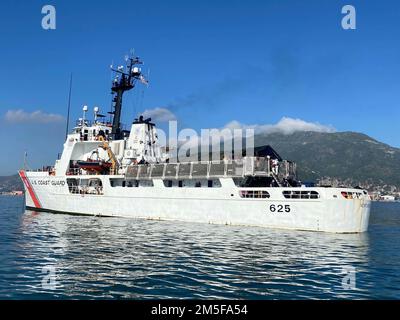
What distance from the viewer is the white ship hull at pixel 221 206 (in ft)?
95.3

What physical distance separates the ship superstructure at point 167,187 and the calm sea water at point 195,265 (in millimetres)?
2596

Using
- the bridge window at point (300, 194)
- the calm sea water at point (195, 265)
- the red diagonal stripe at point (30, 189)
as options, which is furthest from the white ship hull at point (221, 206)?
the red diagonal stripe at point (30, 189)

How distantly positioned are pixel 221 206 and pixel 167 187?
6284mm

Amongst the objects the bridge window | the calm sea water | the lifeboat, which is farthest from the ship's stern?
the lifeboat

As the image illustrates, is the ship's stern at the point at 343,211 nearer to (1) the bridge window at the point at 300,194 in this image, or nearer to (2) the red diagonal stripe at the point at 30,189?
(1) the bridge window at the point at 300,194

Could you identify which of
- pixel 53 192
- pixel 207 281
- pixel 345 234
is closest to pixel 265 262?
pixel 207 281

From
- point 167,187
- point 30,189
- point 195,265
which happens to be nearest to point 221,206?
point 167,187

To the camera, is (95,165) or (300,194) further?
(95,165)

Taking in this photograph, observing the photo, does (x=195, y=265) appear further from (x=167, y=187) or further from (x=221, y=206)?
(x=167, y=187)

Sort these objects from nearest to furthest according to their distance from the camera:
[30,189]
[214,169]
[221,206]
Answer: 1. [221,206]
2. [214,169]
3. [30,189]

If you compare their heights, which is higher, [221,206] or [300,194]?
[300,194]

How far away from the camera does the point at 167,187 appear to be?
120 ft
